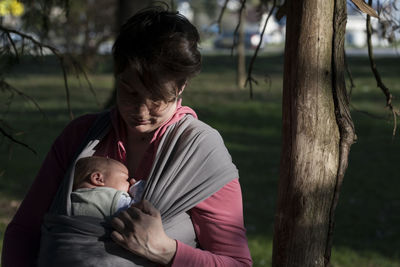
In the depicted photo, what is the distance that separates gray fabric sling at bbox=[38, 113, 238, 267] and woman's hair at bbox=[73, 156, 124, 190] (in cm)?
5

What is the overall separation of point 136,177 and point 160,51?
429mm

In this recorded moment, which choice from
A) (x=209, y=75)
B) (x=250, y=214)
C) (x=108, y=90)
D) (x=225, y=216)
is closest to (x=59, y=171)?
(x=225, y=216)

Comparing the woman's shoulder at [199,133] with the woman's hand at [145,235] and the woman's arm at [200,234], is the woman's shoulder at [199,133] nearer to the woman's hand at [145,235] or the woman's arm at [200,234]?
the woman's arm at [200,234]

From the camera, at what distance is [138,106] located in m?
2.02

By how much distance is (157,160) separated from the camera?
200 cm

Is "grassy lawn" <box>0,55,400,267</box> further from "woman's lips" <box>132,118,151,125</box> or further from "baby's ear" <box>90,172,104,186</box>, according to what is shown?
"baby's ear" <box>90,172,104,186</box>

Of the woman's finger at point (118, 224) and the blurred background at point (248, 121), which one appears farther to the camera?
the blurred background at point (248, 121)

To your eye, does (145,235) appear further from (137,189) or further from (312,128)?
(312,128)

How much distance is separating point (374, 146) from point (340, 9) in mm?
9451

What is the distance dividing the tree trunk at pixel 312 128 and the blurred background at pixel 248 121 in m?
0.35

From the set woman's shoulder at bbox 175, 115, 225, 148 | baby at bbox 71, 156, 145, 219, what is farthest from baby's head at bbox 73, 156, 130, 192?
woman's shoulder at bbox 175, 115, 225, 148

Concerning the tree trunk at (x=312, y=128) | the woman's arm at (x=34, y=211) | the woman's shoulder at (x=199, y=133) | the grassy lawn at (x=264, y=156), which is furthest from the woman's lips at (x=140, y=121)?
the grassy lawn at (x=264, y=156)

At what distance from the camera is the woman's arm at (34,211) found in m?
2.13

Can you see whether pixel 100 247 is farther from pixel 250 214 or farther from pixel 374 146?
pixel 374 146
